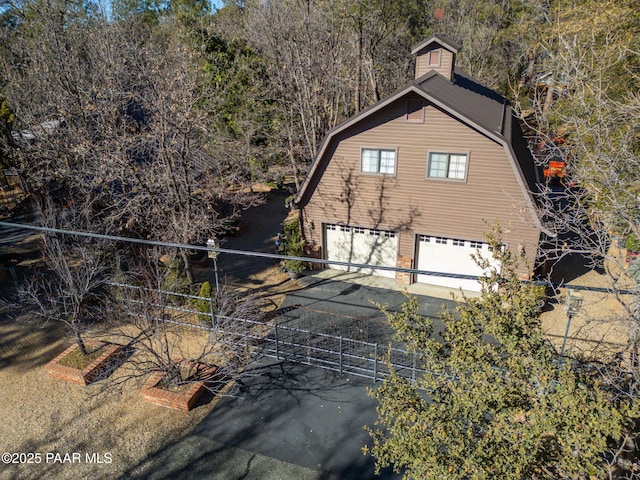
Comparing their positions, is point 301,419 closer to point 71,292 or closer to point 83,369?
point 83,369

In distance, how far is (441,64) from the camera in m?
19.5

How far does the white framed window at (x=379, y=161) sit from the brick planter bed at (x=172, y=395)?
1037 centimetres

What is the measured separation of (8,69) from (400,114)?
20.3 metres

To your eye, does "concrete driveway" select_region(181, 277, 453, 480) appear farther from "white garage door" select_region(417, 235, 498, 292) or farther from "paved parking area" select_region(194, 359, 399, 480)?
"white garage door" select_region(417, 235, 498, 292)

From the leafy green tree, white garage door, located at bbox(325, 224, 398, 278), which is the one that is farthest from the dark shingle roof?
the leafy green tree

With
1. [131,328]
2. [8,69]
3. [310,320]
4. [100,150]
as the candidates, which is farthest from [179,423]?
[8,69]

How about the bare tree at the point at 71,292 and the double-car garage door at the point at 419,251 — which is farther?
the double-car garage door at the point at 419,251

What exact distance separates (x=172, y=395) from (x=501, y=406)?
8708 mm

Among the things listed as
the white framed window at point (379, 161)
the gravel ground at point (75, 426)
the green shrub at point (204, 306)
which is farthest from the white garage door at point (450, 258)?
the gravel ground at point (75, 426)

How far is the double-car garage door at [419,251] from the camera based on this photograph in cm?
1691

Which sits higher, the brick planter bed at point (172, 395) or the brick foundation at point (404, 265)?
the brick foundation at point (404, 265)

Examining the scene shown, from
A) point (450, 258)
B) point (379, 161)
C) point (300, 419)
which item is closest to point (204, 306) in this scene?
point (300, 419)

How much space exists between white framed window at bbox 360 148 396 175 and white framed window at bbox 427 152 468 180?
4.85ft

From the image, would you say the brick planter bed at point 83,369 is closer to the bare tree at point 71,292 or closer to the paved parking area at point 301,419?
the bare tree at point 71,292
